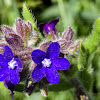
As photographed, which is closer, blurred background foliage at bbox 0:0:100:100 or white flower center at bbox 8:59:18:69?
white flower center at bbox 8:59:18:69

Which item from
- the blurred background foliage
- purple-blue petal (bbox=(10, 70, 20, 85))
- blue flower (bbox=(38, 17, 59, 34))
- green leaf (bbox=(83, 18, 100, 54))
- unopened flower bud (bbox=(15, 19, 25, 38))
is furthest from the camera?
the blurred background foliage

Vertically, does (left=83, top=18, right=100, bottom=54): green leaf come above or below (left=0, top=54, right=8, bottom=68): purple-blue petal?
below

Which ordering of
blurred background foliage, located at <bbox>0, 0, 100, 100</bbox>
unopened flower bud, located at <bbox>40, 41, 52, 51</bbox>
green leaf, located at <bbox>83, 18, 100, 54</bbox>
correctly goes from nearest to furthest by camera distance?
unopened flower bud, located at <bbox>40, 41, 52, 51</bbox>
green leaf, located at <bbox>83, 18, 100, 54</bbox>
blurred background foliage, located at <bbox>0, 0, 100, 100</bbox>

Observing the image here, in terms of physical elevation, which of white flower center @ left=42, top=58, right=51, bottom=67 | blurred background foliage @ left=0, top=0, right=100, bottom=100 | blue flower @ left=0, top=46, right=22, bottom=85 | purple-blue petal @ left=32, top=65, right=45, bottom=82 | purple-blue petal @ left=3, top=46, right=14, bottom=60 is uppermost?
purple-blue petal @ left=3, top=46, right=14, bottom=60

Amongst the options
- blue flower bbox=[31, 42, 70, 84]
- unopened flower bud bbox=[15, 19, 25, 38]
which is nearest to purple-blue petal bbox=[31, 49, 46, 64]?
blue flower bbox=[31, 42, 70, 84]

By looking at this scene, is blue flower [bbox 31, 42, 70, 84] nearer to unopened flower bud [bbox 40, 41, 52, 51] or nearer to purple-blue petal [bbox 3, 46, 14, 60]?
unopened flower bud [bbox 40, 41, 52, 51]

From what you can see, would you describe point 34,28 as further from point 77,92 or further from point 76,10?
point 76,10

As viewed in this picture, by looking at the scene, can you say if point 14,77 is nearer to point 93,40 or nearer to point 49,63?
point 49,63
